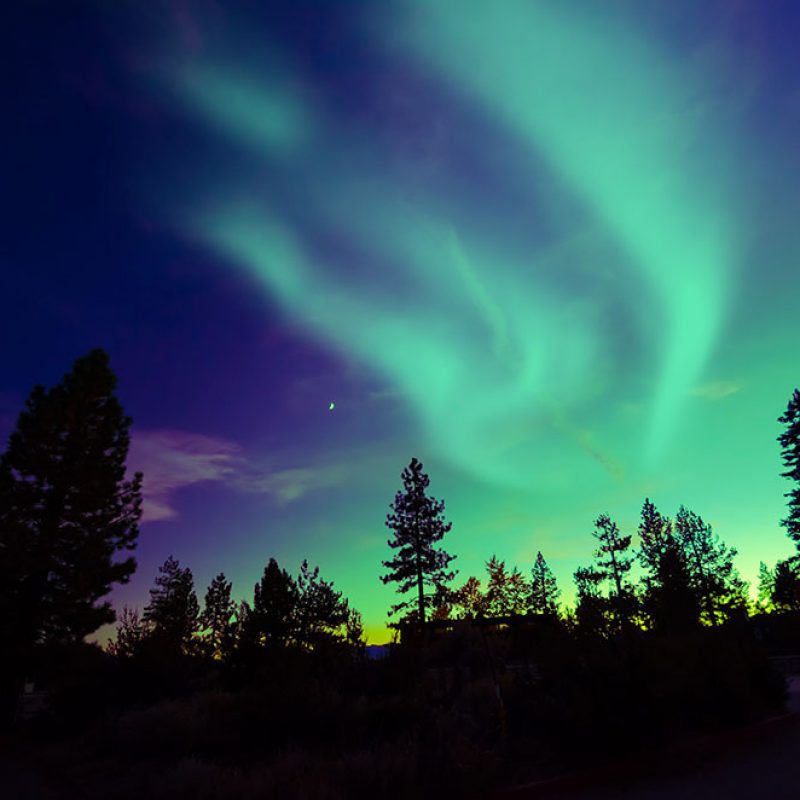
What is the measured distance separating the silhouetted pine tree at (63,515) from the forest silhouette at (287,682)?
0.21ft

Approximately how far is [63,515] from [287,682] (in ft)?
55.7

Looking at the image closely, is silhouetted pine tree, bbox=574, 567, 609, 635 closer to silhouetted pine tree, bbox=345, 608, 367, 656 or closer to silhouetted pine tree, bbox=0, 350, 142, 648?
silhouetted pine tree, bbox=345, 608, 367, 656

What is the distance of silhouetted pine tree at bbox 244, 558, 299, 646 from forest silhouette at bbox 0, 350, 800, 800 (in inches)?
6.5

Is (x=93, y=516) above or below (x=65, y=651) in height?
above

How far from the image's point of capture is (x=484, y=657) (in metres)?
18.5

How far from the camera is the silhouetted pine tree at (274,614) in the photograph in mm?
15126

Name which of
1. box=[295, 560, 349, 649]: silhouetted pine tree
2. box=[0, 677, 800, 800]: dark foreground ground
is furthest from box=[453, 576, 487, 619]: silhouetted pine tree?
box=[0, 677, 800, 800]: dark foreground ground

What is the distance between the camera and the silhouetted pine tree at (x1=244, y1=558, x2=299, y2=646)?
596 inches

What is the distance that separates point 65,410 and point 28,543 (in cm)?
603

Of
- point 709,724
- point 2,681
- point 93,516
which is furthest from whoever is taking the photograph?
point 93,516

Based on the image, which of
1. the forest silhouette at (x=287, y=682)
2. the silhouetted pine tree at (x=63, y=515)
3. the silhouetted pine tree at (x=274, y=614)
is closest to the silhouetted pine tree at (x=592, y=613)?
the forest silhouette at (x=287, y=682)

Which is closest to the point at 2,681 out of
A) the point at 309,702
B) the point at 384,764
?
the point at 309,702

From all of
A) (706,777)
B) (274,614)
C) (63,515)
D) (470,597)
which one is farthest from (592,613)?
(470,597)

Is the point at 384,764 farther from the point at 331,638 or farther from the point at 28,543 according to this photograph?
the point at 28,543
